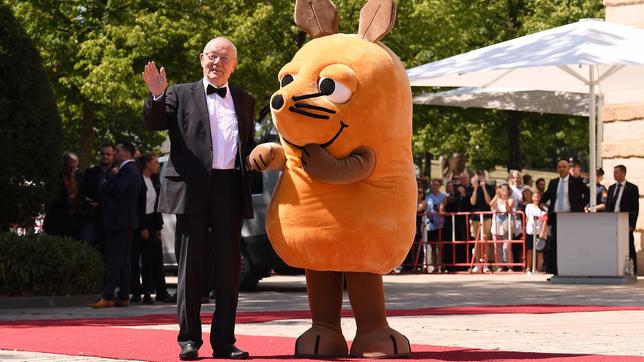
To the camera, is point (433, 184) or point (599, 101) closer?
point (599, 101)

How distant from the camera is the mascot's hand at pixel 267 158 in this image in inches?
353

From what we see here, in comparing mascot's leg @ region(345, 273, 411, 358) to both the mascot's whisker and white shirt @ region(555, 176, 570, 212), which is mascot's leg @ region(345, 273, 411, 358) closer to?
the mascot's whisker

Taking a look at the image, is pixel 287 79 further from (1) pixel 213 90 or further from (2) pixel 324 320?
(2) pixel 324 320

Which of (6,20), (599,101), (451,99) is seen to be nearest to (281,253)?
(6,20)

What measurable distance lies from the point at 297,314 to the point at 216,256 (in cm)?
466

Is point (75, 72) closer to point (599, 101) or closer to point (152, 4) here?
point (152, 4)

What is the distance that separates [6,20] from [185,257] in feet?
26.3

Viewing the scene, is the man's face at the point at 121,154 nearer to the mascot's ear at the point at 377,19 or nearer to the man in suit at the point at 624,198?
the mascot's ear at the point at 377,19

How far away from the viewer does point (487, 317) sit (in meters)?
13.2

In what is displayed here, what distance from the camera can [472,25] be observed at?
132ft

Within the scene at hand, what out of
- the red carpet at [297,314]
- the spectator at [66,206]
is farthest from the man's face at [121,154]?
the red carpet at [297,314]

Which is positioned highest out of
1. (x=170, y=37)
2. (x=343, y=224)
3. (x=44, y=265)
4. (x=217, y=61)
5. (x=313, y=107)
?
(x=170, y=37)

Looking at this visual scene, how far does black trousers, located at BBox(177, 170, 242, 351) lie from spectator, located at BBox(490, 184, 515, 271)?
52.9 ft

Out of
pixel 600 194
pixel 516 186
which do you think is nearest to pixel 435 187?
pixel 516 186
